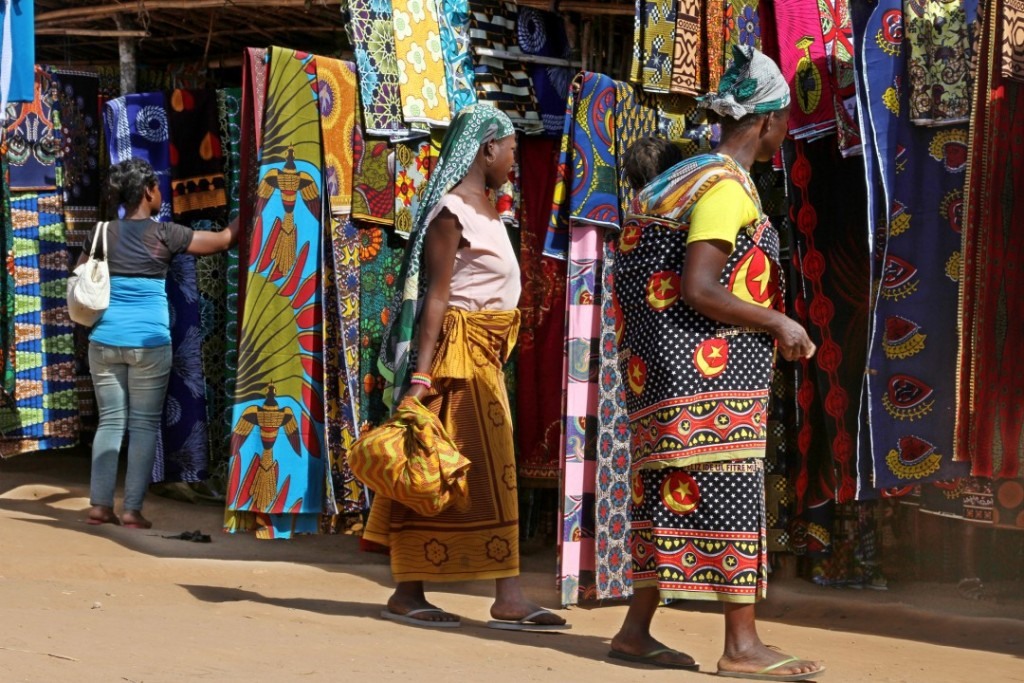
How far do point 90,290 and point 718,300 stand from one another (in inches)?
146

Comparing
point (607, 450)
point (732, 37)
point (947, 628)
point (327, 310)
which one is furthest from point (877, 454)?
point (327, 310)

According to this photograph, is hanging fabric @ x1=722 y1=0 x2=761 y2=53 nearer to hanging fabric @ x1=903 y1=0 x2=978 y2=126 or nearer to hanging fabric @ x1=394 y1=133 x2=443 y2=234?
hanging fabric @ x1=903 y1=0 x2=978 y2=126

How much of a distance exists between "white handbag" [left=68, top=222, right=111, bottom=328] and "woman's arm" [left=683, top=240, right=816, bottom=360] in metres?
3.58

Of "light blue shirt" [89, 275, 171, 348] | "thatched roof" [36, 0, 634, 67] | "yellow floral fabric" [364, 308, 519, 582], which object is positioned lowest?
"yellow floral fabric" [364, 308, 519, 582]

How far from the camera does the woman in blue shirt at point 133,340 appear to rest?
21.7 feet

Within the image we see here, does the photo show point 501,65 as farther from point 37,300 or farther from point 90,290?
point 37,300

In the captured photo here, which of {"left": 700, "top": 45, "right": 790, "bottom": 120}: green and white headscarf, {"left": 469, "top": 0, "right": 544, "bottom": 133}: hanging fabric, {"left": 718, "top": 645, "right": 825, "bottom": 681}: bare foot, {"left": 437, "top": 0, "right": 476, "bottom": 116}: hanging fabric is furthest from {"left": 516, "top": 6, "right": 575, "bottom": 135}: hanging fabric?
{"left": 718, "top": 645, "right": 825, "bottom": 681}: bare foot

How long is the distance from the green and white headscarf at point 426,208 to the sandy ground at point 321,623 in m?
0.93

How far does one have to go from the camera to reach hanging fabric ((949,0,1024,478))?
185 inches

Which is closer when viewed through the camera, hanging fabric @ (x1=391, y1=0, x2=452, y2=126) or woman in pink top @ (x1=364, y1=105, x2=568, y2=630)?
woman in pink top @ (x1=364, y1=105, x2=568, y2=630)

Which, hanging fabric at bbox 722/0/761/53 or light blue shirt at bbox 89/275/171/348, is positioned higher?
hanging fabric at bbox 722/0/761/53

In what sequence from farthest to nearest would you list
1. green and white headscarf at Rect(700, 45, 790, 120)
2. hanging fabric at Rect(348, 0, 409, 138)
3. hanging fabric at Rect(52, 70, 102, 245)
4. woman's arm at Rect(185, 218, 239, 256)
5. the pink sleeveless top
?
hanging fabric at Rect(52, 70, 102, 245) → woman's arm at Rect(185, 218, 239, 256) → hanging fabric at Rect(348, 0, 409, 138) → the pink sleeveless top → green and white headscarf at Rect(700, 45, 790, 120)

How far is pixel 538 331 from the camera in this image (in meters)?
6.33

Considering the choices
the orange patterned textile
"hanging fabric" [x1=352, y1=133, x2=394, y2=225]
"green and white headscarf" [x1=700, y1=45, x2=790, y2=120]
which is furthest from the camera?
"hanging fabric" [x1=352, y1=133, x2=394, y2=225]
